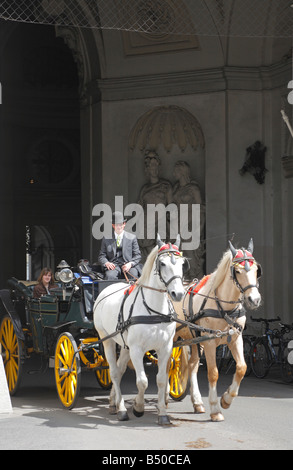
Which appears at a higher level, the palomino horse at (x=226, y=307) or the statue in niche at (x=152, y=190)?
the statue in niche at (x=152, y=190)

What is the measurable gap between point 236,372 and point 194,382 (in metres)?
0.98

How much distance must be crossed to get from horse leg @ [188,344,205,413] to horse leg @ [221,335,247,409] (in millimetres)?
497

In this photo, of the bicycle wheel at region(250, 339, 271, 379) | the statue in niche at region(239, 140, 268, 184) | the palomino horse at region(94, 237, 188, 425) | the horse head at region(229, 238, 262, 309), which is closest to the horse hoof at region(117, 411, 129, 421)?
the palomino horse at region(94, 237, 188, 425)

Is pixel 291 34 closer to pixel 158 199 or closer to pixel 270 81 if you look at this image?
pixel 270 81

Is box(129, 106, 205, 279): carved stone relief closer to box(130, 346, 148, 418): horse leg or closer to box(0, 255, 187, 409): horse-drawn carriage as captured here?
box(0, 255, 187, 409): horse-drawn carriage

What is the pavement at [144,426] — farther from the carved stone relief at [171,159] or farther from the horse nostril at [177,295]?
the carved stone relief at [171,159]

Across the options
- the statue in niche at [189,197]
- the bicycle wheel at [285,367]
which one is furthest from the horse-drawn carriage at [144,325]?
the statue in niche at [189,197]

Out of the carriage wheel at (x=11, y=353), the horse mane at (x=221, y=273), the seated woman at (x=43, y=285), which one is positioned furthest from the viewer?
the seated woman at (x=43, y=285)

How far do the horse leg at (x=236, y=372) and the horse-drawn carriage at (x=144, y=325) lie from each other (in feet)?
0.04

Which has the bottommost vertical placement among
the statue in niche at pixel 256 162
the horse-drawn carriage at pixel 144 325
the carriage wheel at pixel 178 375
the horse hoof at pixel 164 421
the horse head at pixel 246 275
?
the horse hoof at pixel 164 421

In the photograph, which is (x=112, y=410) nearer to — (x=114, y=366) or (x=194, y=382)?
(x=114, y=366)

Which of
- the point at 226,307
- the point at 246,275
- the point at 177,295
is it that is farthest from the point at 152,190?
the point at 177,295

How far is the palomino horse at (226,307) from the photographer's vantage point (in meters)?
9.70
